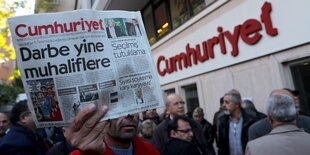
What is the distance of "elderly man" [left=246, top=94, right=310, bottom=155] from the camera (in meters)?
2.12

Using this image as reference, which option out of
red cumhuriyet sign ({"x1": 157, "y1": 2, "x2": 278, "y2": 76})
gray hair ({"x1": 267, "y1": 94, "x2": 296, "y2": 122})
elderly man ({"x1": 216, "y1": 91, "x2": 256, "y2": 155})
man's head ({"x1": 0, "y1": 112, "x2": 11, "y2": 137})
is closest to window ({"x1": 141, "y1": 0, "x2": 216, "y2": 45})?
→ red cumhuriyet sign ({"x1": 157, "y1": 2, "x2": 278, "y2": 76})

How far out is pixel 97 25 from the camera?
1415 millimetres

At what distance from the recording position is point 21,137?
2617 millimetres

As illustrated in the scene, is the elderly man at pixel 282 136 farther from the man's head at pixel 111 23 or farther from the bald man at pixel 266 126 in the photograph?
the man's head at pixel 111 23

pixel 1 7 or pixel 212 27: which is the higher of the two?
pixel 1 7

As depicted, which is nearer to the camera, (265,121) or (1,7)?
(265,121)

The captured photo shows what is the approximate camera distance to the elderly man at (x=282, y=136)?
2.12 meters

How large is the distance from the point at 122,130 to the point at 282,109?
140cm

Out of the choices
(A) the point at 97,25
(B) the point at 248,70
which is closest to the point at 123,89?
(A) the point at 97,25

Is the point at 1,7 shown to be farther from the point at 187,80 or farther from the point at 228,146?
the point at 228,146

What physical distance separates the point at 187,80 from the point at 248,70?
114 inches

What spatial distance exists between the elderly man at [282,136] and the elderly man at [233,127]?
5.73 ft

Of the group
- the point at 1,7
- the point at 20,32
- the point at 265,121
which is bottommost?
the point at 265,121

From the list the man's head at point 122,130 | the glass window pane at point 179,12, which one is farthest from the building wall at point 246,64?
the man's head at point 122,130
